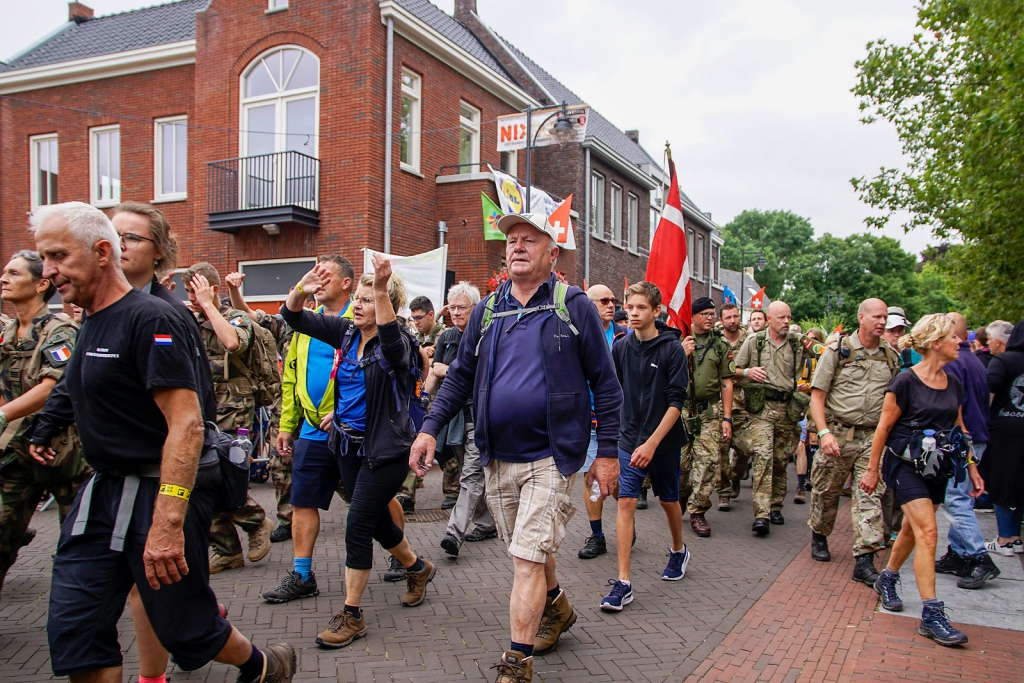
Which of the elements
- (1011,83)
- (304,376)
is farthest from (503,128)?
(304,376)

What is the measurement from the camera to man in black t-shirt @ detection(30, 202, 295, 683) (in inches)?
103

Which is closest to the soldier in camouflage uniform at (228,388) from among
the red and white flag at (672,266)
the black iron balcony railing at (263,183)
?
the red and white flag at (672,266)

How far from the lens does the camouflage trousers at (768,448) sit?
289 inches

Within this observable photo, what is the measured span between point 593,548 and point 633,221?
2071cm

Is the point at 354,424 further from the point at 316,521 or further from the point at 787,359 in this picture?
the point at 787,359

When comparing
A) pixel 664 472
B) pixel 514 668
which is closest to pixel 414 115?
pixel 664 472

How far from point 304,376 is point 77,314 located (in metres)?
3.10

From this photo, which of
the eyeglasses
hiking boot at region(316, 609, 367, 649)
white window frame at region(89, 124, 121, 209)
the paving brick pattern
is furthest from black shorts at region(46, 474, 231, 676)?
white window frame at region(89, 124, 121, 209)

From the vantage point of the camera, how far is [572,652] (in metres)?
4.21

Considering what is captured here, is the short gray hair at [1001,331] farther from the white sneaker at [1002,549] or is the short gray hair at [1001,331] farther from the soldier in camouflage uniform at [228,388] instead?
the soldier in camouflage uniform at [228,388]

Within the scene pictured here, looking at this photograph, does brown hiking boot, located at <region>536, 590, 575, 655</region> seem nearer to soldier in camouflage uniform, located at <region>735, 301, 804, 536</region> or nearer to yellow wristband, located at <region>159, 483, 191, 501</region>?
yellow wristband, located at <region>159, 483, 191, 501</region>

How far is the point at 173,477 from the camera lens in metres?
2.63

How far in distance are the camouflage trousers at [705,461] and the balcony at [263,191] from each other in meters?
10.4

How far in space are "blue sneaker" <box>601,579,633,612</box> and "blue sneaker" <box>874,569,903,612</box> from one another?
1711 mm
